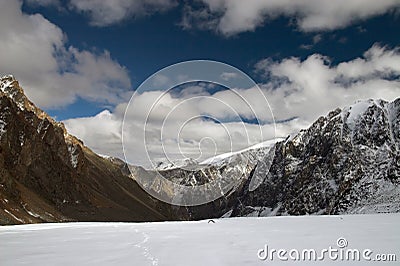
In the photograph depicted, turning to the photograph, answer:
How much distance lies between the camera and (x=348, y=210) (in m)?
148

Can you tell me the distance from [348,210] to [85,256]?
154 metres

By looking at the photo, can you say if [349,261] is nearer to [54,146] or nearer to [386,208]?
[386,208]

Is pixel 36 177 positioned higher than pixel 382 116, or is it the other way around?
pixel 382 116

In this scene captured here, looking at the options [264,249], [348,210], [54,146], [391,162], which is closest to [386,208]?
[348,210]

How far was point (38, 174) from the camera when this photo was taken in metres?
140

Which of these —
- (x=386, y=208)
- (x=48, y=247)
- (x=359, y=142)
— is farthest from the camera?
(x=359, y=142)

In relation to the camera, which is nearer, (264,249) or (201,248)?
(264,249)

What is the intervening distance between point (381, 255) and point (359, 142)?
19496cm

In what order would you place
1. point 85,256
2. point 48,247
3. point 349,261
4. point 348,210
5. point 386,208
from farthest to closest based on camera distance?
point 348,210
point 386,208
point 48,247
point 85,256
point 349,261

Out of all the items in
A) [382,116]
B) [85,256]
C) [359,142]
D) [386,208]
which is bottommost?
[85,256]

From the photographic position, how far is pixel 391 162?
497 ft

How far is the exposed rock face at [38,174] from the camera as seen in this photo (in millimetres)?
106500

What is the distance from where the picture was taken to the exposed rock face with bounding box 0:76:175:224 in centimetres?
10650

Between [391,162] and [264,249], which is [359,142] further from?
[264,249]
